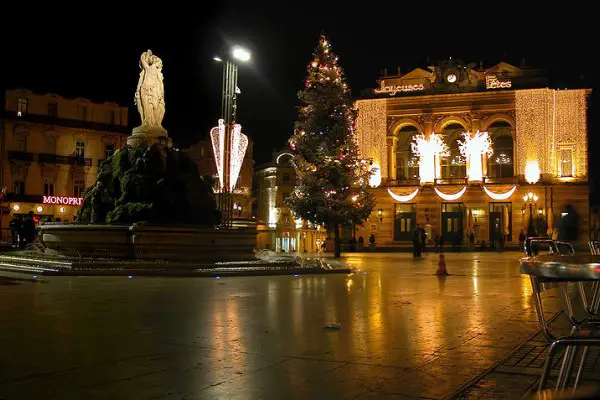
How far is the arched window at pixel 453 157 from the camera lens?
5206 centimetres

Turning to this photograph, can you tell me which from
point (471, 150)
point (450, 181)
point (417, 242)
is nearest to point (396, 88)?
point (471, 150)

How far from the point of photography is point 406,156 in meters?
53.2

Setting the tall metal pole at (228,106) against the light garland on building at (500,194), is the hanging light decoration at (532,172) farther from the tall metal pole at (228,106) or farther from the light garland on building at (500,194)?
the tall metal pole at (228,106)

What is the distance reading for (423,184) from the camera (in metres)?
51.1

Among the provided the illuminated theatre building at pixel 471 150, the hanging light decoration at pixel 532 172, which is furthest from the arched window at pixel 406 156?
the hanging light decoration at pixel 532 172

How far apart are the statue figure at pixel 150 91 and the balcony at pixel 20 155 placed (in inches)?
1311

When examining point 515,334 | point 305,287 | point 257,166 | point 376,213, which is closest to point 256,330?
point 515,334

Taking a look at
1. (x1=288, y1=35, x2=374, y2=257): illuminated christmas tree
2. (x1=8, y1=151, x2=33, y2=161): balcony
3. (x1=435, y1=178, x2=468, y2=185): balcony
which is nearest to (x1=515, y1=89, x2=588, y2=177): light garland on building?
(x1=435, y1=178, x2=468, y2=185): balcony

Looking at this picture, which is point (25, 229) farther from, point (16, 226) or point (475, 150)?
point (475, 150)

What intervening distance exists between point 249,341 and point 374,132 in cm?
4667

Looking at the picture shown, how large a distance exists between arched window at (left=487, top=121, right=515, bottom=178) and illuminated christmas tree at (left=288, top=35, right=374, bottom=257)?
2136 cm

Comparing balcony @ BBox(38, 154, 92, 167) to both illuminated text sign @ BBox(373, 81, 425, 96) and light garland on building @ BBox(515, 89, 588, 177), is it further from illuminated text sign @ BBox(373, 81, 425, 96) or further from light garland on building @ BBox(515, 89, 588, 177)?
light garland on building @ BBox(515, 89, 588, 177)

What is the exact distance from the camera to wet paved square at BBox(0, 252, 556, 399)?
4.85 meters

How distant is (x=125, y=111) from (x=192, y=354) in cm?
5564
